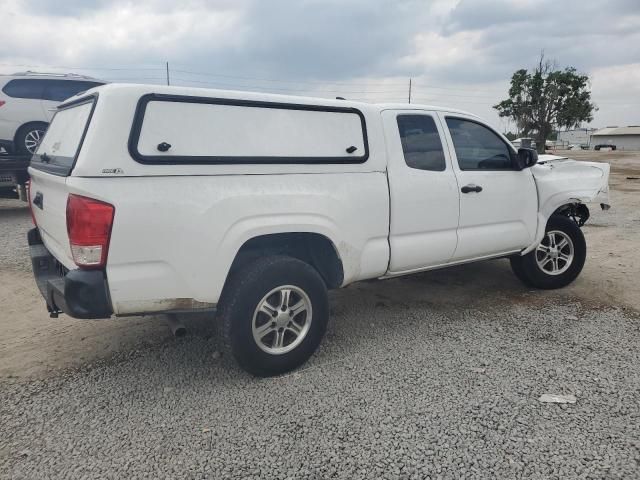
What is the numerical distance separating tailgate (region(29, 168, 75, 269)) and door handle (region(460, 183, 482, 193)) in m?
3.05

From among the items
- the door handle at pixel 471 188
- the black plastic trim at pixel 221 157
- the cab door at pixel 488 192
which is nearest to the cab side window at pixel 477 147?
the cab door at pixel 488 192

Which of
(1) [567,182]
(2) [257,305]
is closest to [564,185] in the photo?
(1) [567,182]

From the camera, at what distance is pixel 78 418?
276cm

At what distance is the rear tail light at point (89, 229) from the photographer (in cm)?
249

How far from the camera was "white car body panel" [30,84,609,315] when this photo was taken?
258 cm

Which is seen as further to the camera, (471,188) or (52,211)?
(471,188)

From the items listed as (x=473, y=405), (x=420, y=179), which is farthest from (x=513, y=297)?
(x=473, y=405)

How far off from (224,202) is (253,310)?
2.41ft

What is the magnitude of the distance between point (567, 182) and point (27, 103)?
9.61 metres

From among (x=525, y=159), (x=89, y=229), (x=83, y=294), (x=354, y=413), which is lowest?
(x=354, y=413)

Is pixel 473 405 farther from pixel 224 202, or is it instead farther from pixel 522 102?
pixel 522 102

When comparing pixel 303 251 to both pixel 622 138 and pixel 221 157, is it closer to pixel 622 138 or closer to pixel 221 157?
pixel 221 157

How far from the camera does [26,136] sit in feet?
30.1

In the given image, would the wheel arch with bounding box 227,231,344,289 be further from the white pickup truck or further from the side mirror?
the side mirror
